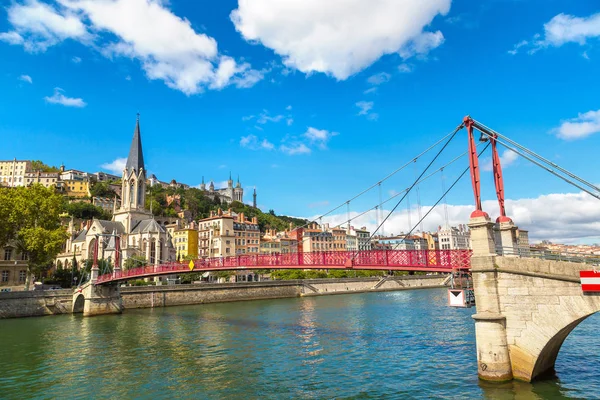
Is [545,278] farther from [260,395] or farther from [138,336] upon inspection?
[138,336]

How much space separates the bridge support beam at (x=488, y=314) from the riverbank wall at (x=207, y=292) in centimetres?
1581

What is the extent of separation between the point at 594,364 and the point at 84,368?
21105 millimetres

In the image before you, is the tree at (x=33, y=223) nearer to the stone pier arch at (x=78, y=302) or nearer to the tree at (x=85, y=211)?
the stone pier arch at (x=78, y=302)

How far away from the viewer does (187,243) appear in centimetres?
8862

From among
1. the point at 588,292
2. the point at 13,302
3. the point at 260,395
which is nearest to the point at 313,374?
the point at 260,395

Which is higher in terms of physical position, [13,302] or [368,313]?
[13,302]

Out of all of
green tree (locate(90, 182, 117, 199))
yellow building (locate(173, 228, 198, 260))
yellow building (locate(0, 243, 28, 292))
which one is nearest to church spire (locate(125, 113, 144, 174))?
yellow building (locate(173, 228, 198, 260))

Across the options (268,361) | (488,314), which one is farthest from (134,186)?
(488,314)

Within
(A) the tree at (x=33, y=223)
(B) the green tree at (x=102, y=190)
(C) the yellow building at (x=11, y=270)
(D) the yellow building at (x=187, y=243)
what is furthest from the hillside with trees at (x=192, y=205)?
(A) the tree at (x=33, y=223)

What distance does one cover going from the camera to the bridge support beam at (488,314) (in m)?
13.2

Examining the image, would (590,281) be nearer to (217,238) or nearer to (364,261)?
(364,261)

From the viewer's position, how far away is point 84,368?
18531 millimetres

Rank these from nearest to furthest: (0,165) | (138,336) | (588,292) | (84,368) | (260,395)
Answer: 1. (588,292)
2. (260,395)
3. (84,368)
4. (138,336)
5. (0,165)

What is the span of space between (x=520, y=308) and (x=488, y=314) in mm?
951
